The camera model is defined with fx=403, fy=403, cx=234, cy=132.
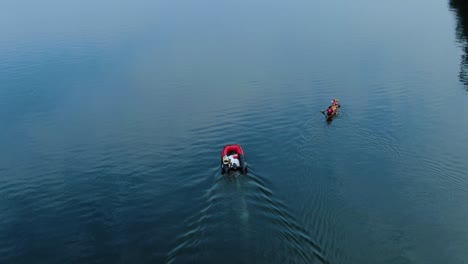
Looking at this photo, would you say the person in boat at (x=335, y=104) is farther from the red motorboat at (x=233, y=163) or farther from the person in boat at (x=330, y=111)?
the red motorboat at (x=233, y=163)

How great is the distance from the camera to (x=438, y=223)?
36.0 m

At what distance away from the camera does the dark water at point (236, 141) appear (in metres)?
34.5

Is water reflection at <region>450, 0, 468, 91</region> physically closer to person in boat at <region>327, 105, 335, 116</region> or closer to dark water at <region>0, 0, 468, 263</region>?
dark water at <region>0, 0, 468, 263</region>

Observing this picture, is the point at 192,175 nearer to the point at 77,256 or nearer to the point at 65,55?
the point at 77,256

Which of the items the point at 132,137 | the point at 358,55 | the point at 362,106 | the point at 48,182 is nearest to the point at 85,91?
the point at 132,137

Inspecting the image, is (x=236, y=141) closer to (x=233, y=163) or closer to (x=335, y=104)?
(x=233, y=163)

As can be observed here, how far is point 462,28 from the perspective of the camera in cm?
9431

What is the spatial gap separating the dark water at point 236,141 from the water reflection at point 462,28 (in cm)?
77

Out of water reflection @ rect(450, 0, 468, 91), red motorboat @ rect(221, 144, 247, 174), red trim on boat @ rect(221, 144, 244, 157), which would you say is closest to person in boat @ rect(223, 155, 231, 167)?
red motorboat @ rect(221, 144, 247, 174)

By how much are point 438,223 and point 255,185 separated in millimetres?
17072

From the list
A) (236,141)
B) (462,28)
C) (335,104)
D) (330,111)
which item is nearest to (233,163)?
(236,141)

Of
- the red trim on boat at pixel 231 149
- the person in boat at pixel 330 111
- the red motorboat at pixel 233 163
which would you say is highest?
the person in boat at pixel 330 111

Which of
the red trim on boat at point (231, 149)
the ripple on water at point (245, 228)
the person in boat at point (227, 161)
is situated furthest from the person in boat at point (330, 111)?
the person in boat at point (227, 161)

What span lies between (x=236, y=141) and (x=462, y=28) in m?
72.7
